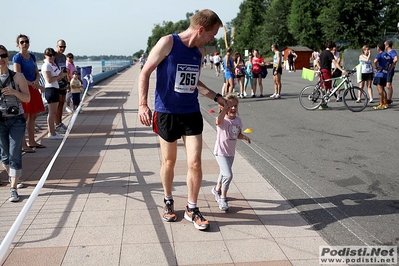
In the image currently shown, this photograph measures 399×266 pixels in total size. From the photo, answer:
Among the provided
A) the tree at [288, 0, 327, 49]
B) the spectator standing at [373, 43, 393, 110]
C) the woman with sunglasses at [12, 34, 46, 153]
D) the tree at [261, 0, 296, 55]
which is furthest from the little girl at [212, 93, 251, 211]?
the tree at [261, 0, 296, 55]

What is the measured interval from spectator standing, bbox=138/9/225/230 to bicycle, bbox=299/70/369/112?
29.3 feet

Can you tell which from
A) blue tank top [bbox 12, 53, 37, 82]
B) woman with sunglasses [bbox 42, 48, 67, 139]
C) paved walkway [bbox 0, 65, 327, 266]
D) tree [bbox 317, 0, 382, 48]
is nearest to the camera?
paved walkway [bbox 0, 65, 327, 266]

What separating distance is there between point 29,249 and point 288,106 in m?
10.7

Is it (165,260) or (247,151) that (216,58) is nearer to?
(247,151)

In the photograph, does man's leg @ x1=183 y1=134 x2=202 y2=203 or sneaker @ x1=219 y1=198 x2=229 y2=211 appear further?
sneaker @ x1=219 y1=198 x2=229 y2=211

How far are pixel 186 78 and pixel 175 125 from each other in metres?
0.45

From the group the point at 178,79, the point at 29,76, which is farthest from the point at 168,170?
the point at 29,76

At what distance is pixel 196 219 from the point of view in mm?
4172

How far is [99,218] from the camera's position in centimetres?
443

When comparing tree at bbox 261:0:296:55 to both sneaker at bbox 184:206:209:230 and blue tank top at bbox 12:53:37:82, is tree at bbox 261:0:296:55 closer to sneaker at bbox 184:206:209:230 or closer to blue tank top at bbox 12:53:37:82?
blue tank top at bbox 12:53:37:82

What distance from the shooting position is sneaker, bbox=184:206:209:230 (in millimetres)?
4086

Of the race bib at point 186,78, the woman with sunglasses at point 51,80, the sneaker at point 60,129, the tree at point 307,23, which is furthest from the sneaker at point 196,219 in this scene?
the tree at point 307,23

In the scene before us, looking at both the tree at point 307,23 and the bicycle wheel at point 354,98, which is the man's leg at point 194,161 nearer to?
the bicycle wheel at point 354,98

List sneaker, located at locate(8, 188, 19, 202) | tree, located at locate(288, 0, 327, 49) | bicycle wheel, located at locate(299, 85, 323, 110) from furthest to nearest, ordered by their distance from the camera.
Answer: tree, located at locate(288, 0, 327, 49) → bicycle wheel, located at locate(299, 85, 323, 110) → sneaker, located at locate(8, 188, 19, 202)
